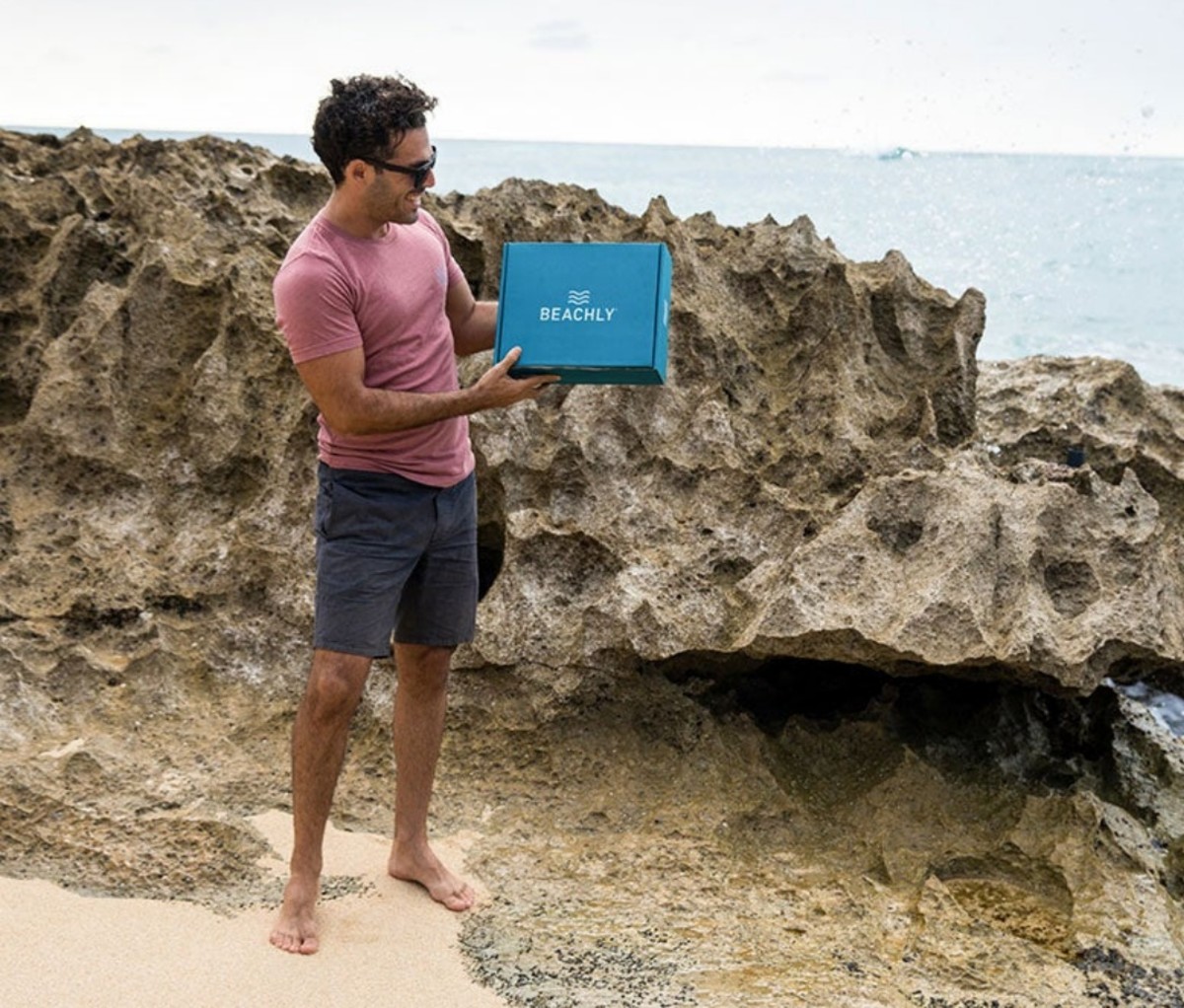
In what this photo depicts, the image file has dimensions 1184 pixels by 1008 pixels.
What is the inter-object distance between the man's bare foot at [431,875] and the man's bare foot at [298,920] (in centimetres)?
24

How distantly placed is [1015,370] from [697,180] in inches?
660

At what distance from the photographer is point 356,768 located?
12.4 feet

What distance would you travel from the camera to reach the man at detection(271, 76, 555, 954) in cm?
294

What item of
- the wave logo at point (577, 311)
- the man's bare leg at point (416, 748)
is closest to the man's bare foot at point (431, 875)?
the man's bare leg at point (416, 748)

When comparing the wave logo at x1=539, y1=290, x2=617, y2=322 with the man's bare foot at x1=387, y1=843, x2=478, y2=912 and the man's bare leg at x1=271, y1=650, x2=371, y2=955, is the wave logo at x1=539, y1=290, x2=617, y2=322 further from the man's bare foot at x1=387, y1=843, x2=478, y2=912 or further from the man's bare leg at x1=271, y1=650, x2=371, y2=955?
the man's bare foot at x1=387, y1=843, x2=478, y2=912

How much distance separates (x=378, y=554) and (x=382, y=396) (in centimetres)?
34

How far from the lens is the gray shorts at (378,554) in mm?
3092

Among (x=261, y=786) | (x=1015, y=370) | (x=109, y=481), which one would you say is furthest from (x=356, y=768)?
(x=1015, y=370)

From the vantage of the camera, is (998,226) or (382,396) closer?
(382,396)

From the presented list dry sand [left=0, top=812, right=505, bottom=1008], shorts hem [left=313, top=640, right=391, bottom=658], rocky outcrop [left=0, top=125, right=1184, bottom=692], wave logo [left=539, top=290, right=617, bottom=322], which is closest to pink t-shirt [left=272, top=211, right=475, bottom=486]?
wave logo [left=539, top=290, right=617, bottom=322]

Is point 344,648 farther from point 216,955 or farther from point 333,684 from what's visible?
point 216,955

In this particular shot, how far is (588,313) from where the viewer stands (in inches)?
121

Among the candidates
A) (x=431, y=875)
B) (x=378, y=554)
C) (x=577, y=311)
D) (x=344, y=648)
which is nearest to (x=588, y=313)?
(x=577, y=311)

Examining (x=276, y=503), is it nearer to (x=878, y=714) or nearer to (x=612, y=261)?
(x=612, y=261)
